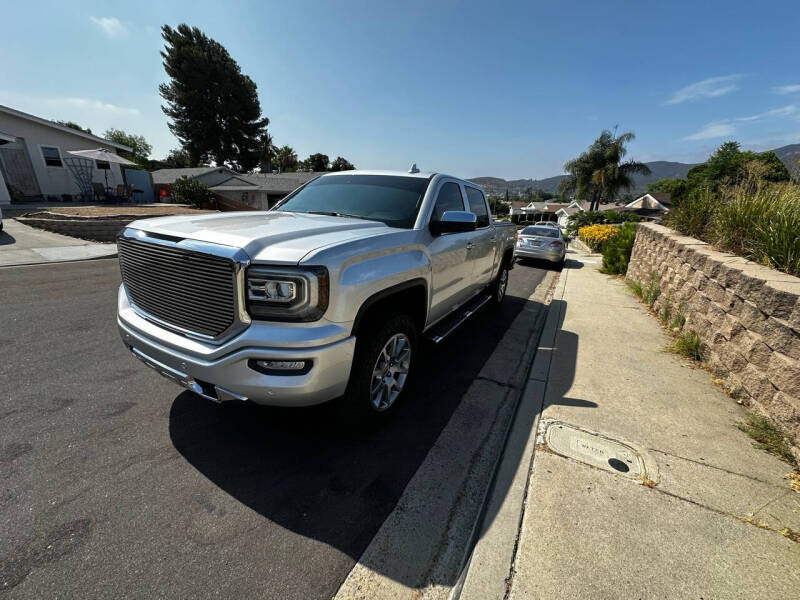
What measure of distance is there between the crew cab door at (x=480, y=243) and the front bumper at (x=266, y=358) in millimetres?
2405

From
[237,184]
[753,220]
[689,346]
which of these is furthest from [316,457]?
[237,184]

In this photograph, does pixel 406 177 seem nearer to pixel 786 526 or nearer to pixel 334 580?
pixel 334 580

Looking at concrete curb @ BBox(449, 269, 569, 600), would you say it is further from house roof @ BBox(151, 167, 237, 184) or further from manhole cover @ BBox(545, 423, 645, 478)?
house roof @ BBox(151, 167, 237, 184)

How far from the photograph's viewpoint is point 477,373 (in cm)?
381

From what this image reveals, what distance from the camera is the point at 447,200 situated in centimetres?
363

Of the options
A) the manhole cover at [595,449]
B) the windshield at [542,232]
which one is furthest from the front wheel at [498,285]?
the windshield at [542,232]

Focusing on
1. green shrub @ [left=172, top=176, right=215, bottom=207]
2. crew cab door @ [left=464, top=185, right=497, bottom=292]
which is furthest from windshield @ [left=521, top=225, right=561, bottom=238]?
green shrub @ [left=172, top=176, right=215, bottom=207]

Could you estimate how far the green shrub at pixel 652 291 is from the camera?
617 cm

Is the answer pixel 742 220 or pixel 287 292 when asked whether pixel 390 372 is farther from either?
pixel 742 220

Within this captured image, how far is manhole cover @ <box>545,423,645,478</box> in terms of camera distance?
2.40 meters

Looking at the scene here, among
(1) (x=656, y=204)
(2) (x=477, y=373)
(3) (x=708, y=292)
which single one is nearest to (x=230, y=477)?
(2) (x=477, y=373)

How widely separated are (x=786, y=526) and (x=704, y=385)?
6.34 feet

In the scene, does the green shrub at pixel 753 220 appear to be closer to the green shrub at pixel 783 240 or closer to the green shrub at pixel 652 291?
the green shrub at pixel 783 240

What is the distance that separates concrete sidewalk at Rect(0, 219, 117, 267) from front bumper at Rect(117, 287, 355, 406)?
27.7 feet
